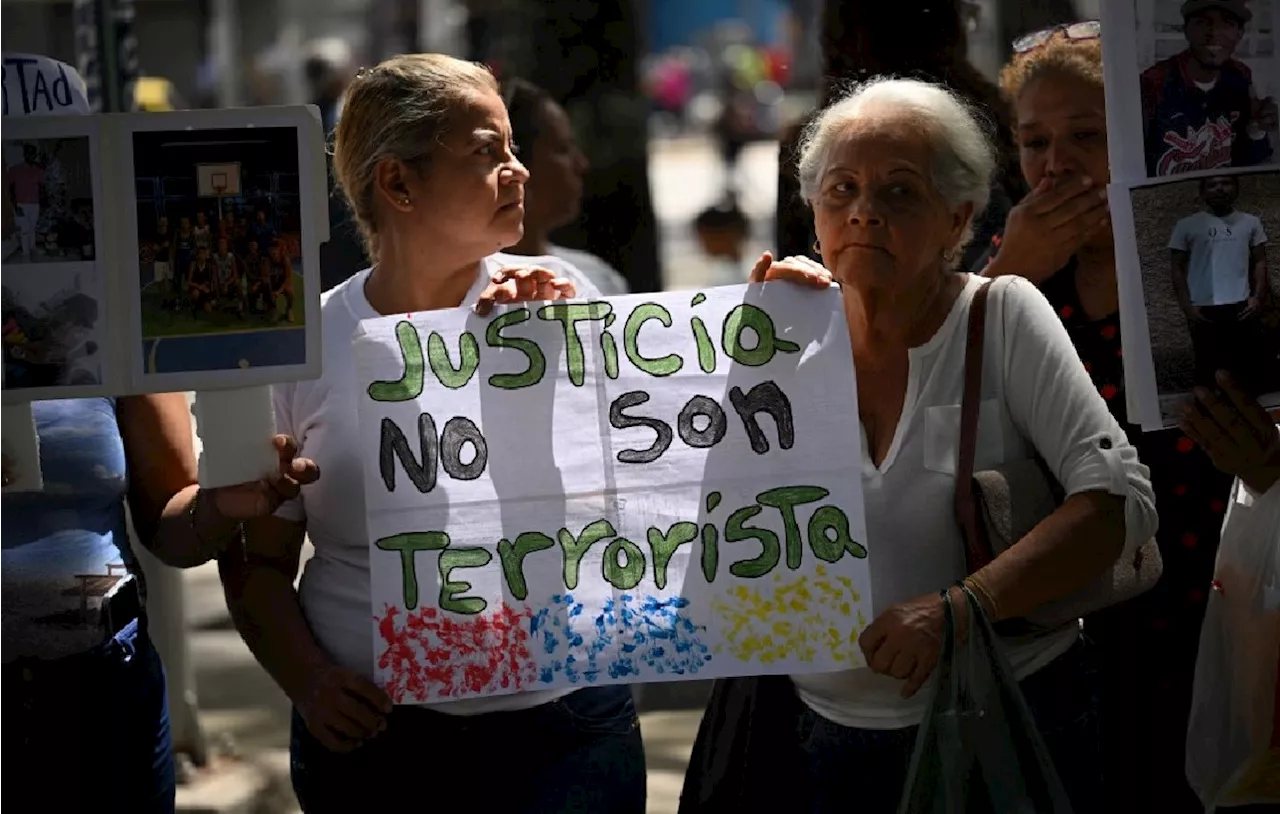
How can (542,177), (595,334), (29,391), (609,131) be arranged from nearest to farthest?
1. (29,391)
2. (595,334)
3. (542,177)
4. (609,131)

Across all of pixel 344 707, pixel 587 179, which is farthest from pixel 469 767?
pixel 587 179

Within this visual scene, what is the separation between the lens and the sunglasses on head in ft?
9.59

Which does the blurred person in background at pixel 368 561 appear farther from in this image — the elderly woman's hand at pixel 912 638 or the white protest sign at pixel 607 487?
the elderly woman's hand at pixel 912 638

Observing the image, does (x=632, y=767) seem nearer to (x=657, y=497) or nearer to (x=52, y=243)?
(x=657, y=497)

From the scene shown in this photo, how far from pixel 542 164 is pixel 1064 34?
184 centimetres

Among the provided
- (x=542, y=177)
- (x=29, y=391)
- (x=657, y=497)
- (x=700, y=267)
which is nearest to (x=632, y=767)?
(x=657, y=497)

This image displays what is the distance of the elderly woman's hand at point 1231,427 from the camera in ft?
8.21

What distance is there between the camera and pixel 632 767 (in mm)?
2602

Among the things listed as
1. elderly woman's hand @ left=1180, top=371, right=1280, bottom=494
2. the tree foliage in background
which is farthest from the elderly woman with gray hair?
the tree foliage in background

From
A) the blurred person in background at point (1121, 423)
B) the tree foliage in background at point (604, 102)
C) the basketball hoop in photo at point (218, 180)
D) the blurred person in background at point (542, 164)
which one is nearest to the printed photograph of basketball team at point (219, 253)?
the basketball hoop in photo at point (218, 180)

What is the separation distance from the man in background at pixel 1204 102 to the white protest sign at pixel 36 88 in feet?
4.89

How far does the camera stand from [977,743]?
7.97 feet

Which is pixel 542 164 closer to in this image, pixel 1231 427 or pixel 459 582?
pixel 459 582

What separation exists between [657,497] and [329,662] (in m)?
0.50
